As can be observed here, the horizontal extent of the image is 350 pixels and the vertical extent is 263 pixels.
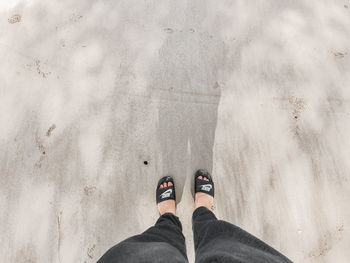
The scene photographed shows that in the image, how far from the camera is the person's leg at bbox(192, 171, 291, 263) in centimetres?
82

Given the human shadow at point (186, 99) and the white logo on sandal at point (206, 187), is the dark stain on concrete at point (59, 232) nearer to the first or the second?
the human shadow at point (186, 99)

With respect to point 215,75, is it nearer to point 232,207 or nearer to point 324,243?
point 232,207

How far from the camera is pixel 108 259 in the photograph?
3.07 feet

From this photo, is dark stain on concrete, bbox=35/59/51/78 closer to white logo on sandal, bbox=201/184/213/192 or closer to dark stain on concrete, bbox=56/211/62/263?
dark stain on concrete, bbox=56/211/62/263

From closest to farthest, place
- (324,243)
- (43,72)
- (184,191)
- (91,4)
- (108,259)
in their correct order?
(108,259) → (324,243) → (184,191) → (43,72) → (91,4)

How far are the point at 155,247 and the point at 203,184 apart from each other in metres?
0.50

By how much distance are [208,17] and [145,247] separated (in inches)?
59.0

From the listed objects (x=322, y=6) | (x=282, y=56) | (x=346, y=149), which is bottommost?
(x=346, y=149)

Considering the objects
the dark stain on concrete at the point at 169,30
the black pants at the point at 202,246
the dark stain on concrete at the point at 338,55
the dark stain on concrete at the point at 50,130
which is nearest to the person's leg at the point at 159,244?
the black pants at the point at 202,246

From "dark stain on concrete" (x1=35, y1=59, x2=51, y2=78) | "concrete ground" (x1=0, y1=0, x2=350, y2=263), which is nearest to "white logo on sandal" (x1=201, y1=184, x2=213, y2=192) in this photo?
"concrete ground" (x1=0, y1=0, x2=350, y2=263)

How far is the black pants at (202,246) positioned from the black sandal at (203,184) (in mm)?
153

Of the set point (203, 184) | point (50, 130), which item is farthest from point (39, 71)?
point (203, 184)

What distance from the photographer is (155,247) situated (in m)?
0.98

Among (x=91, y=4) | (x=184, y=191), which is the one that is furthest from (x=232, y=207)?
(x=91, y=4)
